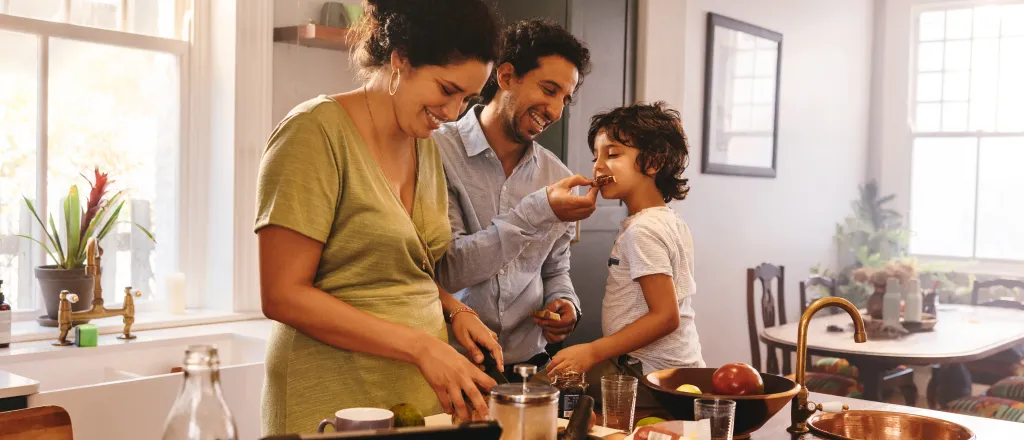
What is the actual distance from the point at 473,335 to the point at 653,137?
0.85 m

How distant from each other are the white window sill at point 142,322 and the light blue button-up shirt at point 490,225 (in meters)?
1.34

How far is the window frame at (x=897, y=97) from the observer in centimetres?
706

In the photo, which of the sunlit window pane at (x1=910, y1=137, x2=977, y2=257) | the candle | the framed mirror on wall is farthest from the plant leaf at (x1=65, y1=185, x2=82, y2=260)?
the sunlit window pane at (x1=910, y1=137, x2=977, y2=257)

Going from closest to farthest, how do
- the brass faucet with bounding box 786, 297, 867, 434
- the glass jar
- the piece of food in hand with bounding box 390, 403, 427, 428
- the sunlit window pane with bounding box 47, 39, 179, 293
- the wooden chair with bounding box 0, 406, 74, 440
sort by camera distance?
the glass jar
the piece of food in hand with bounding box 390, 403, 427, 428
the wooden chair with bounding box 0, 406, 74, 440
the brass faucet with bounding box 786, 297, 867, 434
the sunlit window pane with bounding box 47, 39, 179, 293

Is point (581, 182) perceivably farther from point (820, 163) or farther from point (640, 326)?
point (820, 163)

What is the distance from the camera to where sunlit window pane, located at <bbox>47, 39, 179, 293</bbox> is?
3.12 meters

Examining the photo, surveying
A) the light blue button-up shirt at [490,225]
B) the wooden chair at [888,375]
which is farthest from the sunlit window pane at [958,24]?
the light blue button-up shirt at [490,225]

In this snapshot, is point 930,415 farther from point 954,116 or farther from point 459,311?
point 954,116

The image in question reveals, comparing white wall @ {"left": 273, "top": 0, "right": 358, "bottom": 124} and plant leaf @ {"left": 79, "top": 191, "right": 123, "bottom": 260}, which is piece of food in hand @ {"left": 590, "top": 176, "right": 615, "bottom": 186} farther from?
plant leaf @ {"left": 79, "top": 191, "right": 123, "bottom": 260}

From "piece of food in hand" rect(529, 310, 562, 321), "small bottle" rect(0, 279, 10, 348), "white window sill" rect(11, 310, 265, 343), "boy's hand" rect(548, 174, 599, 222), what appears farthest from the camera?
"white window sill" rect(11, 310, 265, 343)

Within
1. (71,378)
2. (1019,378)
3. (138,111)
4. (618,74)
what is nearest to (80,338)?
(71,378)

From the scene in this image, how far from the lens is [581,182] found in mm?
1936

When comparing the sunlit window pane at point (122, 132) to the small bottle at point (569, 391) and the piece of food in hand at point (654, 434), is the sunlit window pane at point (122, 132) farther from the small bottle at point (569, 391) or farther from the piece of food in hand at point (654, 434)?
the piece of food in hand at point (654, 434)

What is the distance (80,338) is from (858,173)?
5960mm
